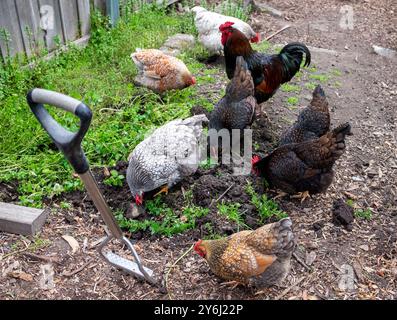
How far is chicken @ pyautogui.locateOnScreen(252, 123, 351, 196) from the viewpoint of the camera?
3852mm

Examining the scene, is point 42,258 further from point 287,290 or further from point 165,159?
point 287,290

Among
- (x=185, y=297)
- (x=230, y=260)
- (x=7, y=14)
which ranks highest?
(x=7, y=14)

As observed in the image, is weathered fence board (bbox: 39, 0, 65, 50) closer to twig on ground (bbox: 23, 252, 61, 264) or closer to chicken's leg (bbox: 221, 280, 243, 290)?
twig on ground (bbox: 23, 252, 61, 264)

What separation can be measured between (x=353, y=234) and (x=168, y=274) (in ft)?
5.60

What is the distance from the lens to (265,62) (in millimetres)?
5340

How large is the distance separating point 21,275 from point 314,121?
3090 mm

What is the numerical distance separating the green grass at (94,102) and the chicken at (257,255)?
1483mm

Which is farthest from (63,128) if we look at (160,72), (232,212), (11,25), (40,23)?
(40,23)

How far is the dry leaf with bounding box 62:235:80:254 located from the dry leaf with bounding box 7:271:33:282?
15.5 inches

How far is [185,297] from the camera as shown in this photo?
10.5ft

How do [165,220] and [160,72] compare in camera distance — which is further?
[160,72]

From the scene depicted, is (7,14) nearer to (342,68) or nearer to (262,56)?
(262,56)

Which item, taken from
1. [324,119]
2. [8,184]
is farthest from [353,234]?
[8,184]

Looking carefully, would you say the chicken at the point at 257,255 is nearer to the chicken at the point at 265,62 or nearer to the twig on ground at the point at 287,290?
the twig on ground at the point at 287,290
